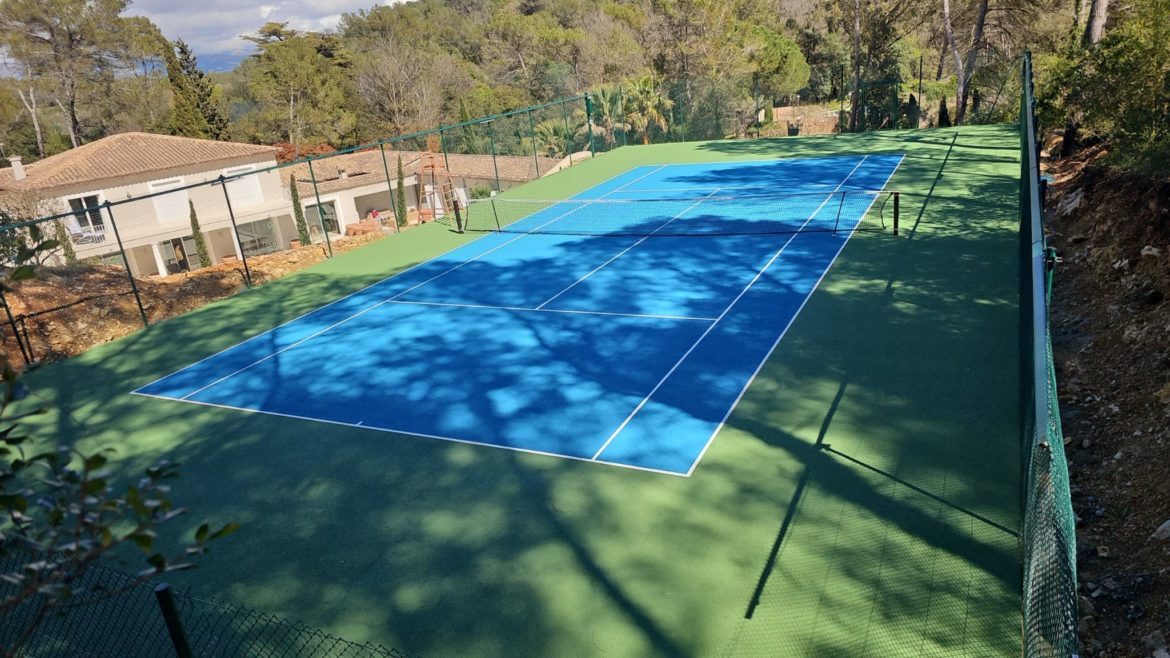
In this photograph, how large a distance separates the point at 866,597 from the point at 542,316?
27.3 feet

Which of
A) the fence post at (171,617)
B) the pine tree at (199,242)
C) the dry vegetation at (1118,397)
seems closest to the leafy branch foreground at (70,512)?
the fence post at (171,617)

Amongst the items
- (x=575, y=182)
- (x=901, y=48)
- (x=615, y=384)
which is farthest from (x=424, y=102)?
(x=615, y=384)

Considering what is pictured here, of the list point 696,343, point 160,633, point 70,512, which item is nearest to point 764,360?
point 696,343

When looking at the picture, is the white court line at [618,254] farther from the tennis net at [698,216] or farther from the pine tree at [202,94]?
the pine tree at [202,94]

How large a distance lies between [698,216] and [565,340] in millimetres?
8189

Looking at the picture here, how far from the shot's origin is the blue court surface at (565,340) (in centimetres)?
991

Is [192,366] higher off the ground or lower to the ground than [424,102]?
lower

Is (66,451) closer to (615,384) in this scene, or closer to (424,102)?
(615,384)

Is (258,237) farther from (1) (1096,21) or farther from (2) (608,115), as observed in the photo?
(1) (1096,21)

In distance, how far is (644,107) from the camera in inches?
1423

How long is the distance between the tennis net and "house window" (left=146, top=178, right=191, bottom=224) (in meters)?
22.8

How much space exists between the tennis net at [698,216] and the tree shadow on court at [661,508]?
5.20 meters

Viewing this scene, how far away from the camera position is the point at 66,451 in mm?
2662

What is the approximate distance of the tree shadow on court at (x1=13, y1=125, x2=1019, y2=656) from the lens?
638 cm
